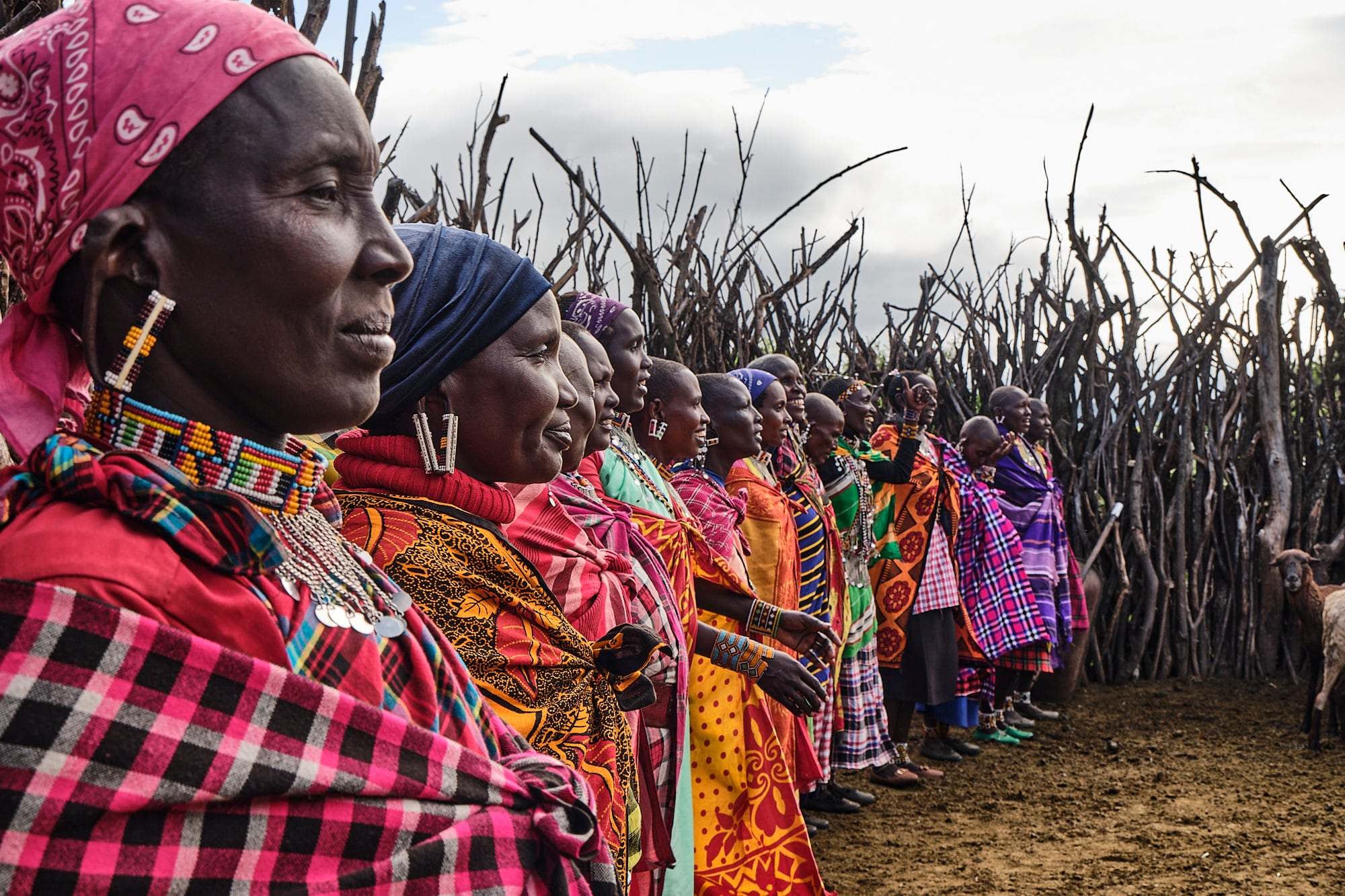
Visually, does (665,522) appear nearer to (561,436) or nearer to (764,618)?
(764,618)

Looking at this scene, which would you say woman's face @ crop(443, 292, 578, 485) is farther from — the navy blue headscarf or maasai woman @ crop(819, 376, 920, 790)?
maasai woman @ crop(819, 376, 920, 790)

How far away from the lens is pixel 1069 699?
28.0ft

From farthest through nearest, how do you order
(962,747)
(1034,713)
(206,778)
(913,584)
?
(1034,713)
(962,747)
(913,584)
(206,778)

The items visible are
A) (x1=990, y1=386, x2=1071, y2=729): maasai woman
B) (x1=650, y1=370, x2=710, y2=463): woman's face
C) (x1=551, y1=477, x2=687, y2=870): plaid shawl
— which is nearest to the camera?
(x1=551, y1=477, x2=687, y2=870): plaid shawl

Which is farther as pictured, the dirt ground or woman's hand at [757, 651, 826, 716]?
the dirt ground

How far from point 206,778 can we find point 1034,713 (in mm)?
7936

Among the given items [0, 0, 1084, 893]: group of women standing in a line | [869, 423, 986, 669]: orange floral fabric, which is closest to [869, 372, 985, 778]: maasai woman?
[869, 423, 986, 669]: orange floral fabric

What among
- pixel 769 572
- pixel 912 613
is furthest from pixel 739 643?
pixel 912 613

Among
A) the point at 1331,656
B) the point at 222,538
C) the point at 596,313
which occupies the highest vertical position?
the point at 596,313

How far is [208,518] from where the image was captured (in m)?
0.89

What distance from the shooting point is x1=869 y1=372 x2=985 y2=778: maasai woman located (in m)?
6.66

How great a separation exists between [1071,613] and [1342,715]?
5.82 ft

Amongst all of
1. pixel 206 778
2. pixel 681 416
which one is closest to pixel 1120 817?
pixel 681 416

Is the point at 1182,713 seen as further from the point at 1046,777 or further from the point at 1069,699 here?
the point at 1046,777
